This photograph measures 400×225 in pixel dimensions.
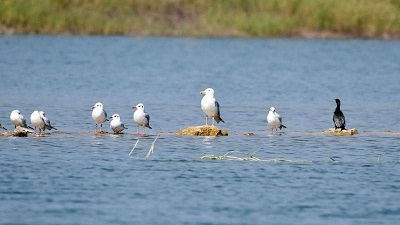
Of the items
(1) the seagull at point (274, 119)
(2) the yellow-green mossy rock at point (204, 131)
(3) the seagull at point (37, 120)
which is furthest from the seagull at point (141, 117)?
(1) the seagull at point (274, 119)

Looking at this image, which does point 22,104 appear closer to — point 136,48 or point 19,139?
point 19,139

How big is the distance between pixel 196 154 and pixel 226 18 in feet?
142

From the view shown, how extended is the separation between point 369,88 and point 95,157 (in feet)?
66.5

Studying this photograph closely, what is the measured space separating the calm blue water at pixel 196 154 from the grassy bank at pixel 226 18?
17088 mm

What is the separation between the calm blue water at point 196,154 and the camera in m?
15.2

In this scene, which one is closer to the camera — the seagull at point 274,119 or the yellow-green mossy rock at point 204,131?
the yellow-green mossy rock at point 204,131

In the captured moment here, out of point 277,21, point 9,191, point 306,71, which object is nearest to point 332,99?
point 306,71

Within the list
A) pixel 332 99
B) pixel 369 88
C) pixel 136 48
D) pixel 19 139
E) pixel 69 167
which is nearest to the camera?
pixel 69 167

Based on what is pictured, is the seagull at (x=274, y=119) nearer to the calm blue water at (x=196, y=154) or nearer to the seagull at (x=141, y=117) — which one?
the calm blue water at (x=196, y=154)

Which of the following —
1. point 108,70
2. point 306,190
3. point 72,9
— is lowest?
point 306,190

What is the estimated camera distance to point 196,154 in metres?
20.1

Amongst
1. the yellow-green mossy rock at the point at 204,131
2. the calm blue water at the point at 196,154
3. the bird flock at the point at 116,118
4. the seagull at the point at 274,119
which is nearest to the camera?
the calm blue water at the point at 196,154

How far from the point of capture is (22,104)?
29500 mm

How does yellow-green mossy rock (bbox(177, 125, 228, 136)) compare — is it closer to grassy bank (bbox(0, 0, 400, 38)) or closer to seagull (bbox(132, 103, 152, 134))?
seagull (bbox(132, 103, 152, 134))
